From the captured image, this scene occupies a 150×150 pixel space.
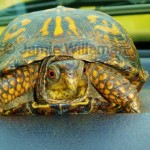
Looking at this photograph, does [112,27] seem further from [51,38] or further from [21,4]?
[21,4]

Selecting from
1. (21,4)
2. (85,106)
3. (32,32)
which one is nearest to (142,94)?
(85,106)

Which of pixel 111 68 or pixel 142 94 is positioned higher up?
pixel 111 68

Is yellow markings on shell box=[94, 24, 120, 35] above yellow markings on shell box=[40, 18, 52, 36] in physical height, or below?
below

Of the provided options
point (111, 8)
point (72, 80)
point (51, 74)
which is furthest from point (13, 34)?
point (111, 8)

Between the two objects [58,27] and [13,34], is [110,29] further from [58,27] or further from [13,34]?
[13,34]

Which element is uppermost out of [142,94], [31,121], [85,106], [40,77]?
[31,121]

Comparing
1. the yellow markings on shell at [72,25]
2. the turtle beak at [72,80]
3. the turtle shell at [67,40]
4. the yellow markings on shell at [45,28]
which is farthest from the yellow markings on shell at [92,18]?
the turtle beak at [72,80]

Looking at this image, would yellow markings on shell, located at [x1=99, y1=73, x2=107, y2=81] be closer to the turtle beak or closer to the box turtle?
the box turtle

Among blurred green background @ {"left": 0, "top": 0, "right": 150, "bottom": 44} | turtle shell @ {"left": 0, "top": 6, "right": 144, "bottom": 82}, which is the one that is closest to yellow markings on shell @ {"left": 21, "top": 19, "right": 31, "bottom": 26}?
turtle shell @ {"left": 0, "top": 6, "right": 144, "bottom": 82}
